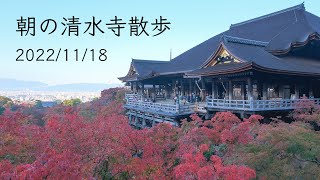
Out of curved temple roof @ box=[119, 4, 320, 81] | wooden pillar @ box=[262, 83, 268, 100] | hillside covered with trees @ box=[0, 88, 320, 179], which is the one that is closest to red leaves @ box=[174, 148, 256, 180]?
hillside covered with trees @ box=[0, 88, 320, 179]

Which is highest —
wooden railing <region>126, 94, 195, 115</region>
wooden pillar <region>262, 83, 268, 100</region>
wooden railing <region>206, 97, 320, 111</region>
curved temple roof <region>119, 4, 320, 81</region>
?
curved temple roof <region>119, 4, 320, 81</region>

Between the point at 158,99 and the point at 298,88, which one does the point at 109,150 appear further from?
the point at 158,99

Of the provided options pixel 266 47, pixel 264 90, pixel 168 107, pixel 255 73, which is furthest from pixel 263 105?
pixel 266 47

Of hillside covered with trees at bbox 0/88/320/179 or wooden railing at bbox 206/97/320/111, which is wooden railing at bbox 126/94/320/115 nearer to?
wooden railing at bbox 206/97/320/111

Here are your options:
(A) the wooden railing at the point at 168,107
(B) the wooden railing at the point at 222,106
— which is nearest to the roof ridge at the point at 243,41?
(B) the wooden railing at the point at 222,106

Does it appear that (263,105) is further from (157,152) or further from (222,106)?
(157,152)

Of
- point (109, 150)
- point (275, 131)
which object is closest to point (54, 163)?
point (109, 150)
